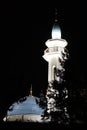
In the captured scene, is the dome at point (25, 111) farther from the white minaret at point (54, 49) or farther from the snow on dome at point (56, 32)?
the snow on dome at point (56, 32)

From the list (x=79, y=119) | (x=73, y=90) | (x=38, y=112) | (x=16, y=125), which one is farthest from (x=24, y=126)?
(x=38, y=112)

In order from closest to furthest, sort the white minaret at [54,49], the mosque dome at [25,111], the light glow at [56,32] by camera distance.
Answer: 1. the mosque dome at [25,111]
2. the white minaret at [54,49]
3. the light glow at [56,32]

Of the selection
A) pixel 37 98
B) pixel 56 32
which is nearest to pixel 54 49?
pixel 56 32

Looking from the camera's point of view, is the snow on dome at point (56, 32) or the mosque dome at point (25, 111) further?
the snow on dome at point (56, 32)

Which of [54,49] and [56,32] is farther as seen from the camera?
[56,32]

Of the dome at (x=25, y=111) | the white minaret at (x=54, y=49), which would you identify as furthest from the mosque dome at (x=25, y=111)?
the white minaret at (x=54, y=49)

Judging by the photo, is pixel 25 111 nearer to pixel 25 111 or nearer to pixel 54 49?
pixel 25 111

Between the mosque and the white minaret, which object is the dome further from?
the white minaret

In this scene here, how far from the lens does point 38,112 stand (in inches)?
1647

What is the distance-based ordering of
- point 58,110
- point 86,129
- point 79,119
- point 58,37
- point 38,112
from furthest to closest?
point 58,37 < point 38,112 < point 58,110 < point 79,119 < point 86,129

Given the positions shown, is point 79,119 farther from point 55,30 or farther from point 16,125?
point 55,30

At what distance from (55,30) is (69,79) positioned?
21595mm

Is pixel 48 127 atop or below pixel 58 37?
below

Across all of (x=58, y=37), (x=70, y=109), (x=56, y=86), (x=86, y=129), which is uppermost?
(x=58, y=37)
